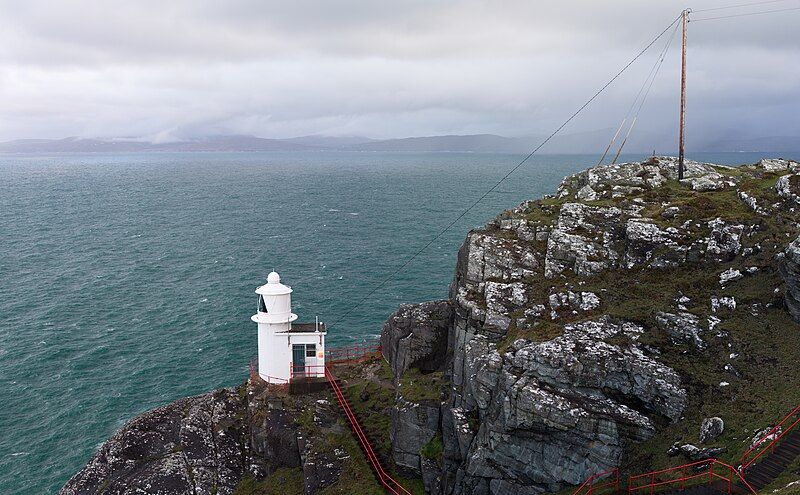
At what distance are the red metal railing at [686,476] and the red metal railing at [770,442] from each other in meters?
0.65

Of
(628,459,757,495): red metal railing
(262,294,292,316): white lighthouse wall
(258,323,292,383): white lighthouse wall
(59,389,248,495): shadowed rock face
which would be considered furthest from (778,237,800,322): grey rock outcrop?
(59,389,248,495): shadowed rock face

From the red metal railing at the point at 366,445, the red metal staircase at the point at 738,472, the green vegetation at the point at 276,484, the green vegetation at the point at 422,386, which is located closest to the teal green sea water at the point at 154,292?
the red metal railing at the point at 366,445

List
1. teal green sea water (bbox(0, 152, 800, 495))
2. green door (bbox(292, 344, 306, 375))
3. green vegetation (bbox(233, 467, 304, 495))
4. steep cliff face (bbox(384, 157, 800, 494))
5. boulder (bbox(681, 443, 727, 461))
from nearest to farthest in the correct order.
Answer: boulder (bbox(681, 443, 727, 461)) → steep cliff face (bbox(384, 157, 800, 494)) → green vegetation (bbox(233, 467, 304, 495)) → green door (bbox(292, 344, 306, 375)) → teal green sea water (bbox(0, 152, 800, 495))

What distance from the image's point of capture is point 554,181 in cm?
19912

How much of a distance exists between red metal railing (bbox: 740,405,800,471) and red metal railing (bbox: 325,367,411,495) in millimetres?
18531

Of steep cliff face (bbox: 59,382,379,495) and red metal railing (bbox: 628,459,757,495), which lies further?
steep cliff face (bbox: 59,382,379,495)

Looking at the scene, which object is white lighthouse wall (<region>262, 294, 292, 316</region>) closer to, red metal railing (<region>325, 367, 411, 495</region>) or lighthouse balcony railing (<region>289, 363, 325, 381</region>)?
lighthouse balcony railing (<region>289, 363, 325, 381</region>)

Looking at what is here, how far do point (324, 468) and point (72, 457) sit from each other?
73.0 ft

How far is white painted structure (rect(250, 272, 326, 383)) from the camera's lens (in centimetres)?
4619

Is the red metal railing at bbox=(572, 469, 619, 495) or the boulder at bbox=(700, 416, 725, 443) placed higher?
the boulder at bbox=(700, 416, 725, 443)

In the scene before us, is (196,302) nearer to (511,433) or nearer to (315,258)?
(315,258)

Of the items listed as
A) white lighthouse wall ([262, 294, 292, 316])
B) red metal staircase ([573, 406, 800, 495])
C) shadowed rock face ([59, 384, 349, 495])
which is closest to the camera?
red metal staircase ([573, 406, 800, 495])

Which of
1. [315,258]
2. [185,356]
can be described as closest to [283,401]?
[185,356]

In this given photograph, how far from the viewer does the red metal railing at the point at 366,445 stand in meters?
36.6
